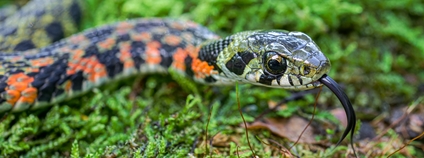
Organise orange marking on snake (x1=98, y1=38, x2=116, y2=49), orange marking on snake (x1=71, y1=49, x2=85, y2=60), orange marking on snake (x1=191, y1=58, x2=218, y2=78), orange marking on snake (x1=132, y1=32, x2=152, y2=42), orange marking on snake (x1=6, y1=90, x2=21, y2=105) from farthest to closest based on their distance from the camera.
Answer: orange marking on snake (x1=132, y1=32, x2=152, y2=42)
orange marking on snake (x1=98, y1=38, x2=116, y2=49)
orange marking on snake (x1=71, y1=49, x2=85, y2=60)
orange marking on snake (x1=191, y1=58, x2=218, y2=78)
orange marking on snake (x1=6, y1=90, x2=21, y2=105)

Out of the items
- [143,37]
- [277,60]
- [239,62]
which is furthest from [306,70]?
[143,37]

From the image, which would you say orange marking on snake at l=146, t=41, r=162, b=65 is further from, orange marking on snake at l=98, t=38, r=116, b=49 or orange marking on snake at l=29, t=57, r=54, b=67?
orange marking on snake at l=29, t=57, r=54, b=67

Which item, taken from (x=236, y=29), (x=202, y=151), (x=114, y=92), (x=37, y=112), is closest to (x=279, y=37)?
(x=202, y=151)

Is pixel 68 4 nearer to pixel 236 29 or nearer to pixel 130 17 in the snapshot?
pixel 130 17

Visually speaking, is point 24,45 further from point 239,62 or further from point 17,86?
point 239,62

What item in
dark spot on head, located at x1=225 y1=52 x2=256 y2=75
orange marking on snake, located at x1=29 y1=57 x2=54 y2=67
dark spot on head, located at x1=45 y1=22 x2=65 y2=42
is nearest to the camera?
dark spot on head, located at x1=225 y1=52 x2=256 y2=75

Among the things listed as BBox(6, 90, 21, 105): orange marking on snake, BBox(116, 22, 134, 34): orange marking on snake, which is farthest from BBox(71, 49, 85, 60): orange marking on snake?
BBox(6, 90, 21, 105): orange marking on snake

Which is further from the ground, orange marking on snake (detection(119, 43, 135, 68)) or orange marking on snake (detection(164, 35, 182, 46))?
orange marking on snake (detection(164, 35, 182, 46))
